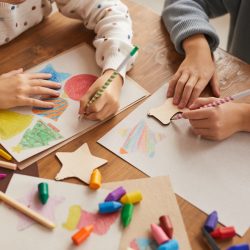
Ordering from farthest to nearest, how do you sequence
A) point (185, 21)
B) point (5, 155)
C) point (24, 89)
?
point (185, 21) < point (24, 89) < point (5, 155)

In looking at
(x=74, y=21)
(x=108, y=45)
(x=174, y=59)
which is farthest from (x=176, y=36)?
(x=74, y=21)

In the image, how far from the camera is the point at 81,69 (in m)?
0.88

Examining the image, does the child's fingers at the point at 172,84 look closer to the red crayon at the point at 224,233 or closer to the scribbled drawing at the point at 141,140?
the scribbled drawing at the point at 141,140

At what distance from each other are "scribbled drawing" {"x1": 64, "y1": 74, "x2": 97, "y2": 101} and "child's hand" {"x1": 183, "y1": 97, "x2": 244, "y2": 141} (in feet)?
0.75

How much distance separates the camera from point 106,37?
0.91 meters

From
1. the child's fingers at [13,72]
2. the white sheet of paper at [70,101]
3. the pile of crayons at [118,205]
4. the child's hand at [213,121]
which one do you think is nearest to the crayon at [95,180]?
the pile of crayons at [118,205]

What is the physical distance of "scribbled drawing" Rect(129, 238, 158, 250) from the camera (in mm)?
604

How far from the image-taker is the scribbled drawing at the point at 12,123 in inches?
29.5

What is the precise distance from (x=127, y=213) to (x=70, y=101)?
0.97ft

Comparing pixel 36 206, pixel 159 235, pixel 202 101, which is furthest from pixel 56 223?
pixel 202 101

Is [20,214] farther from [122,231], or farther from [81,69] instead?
[81,69]

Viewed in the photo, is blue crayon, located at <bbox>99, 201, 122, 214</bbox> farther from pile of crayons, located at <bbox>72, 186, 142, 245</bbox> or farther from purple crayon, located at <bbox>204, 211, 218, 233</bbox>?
purple crayon, located at <bbox>204, 211, 218, 233</bbox>

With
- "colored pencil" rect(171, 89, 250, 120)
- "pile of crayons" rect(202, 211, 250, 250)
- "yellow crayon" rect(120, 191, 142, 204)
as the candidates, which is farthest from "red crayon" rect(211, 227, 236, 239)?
"colored pencil" rect(171, 89, 250, 120)

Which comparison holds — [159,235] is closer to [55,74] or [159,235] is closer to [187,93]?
[187,93]
